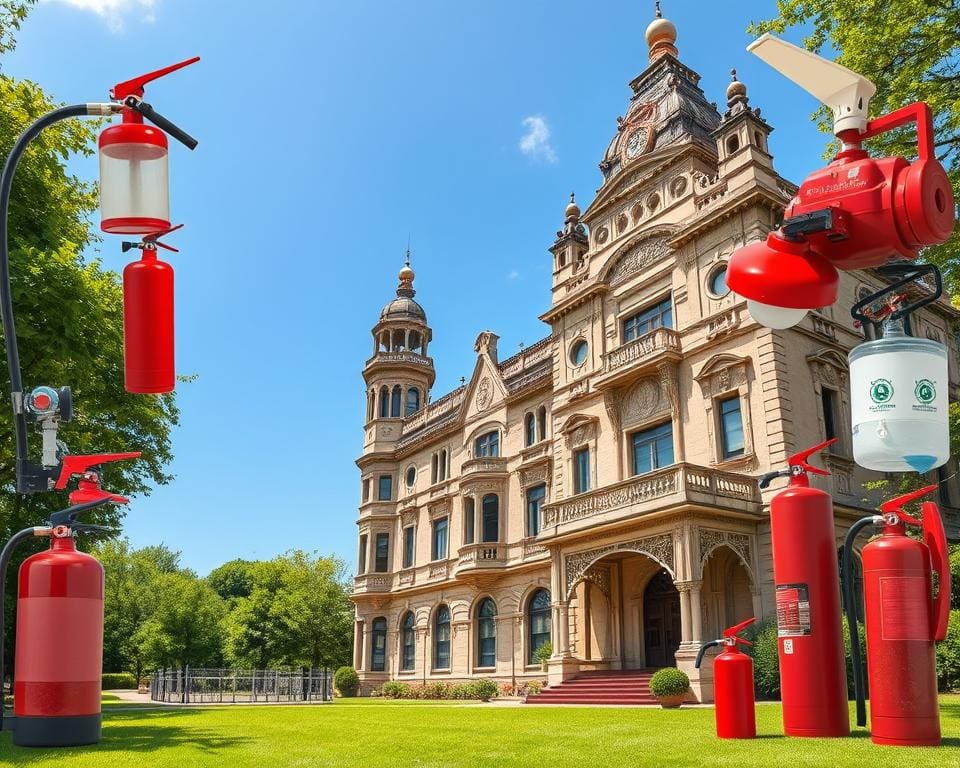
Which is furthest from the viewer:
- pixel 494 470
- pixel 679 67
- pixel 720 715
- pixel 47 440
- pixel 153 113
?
pixel 494 470

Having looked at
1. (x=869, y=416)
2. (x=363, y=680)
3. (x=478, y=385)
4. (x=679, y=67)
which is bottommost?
(x=363, y=680)

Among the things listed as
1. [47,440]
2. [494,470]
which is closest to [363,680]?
[494,470]

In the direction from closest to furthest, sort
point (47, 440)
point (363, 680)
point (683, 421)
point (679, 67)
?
1. point (47, 440)
2. point (683, 421)
3. point (679, 67)
4. point (363, 680)

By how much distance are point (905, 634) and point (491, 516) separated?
2987 cm

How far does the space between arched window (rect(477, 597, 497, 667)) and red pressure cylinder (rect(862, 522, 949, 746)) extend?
95.1 ft

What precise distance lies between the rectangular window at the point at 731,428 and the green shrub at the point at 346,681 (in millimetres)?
24129

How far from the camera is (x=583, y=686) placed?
987 inches

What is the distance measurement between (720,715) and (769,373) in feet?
51.2

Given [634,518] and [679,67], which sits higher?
[679,67]

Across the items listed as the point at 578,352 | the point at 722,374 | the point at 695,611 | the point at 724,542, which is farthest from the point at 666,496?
the point at 578,352

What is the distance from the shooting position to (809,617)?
8.90 m

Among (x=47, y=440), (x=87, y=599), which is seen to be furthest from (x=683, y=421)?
(x=47, y=440)

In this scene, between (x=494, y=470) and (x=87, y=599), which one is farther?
(x=494, y=470)

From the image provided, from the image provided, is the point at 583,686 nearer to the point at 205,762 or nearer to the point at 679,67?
the point at 205,762
